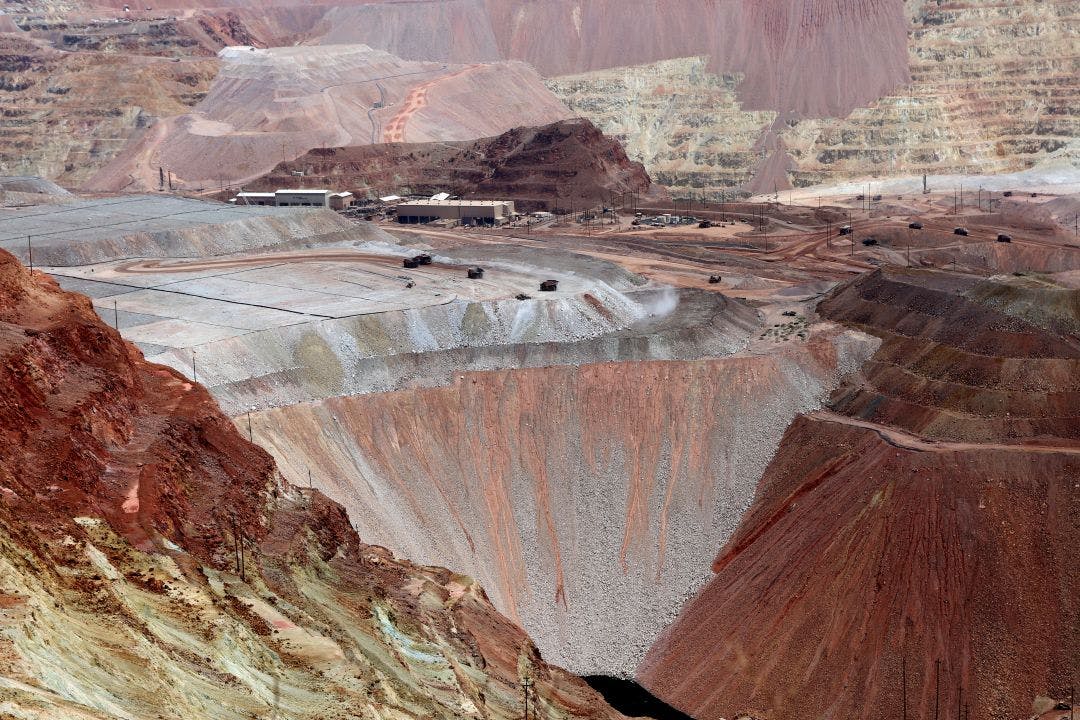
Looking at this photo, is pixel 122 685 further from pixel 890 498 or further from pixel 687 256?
pixel 687 256

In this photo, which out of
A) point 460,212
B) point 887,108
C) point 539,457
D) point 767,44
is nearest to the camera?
point 539,457

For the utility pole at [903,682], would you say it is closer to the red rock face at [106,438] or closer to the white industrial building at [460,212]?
the red rock face at [106,438]

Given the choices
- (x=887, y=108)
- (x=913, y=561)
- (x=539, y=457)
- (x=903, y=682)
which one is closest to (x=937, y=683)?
(x=903, y=682)

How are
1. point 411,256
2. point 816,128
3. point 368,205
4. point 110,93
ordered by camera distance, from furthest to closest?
point 110,93 → point 816,128 → point 368,205 → point 411,256

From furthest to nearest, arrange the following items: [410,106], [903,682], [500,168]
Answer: [410,106] < [500,168] < [903,682]

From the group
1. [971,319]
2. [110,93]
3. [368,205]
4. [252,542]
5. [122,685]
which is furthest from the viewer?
[110,93]

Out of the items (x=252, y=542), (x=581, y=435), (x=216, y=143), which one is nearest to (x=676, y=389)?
(x=581, y=435)

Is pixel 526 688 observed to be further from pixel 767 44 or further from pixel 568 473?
pixel 767 44
